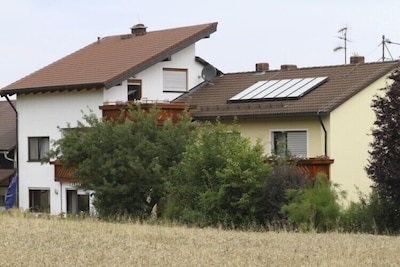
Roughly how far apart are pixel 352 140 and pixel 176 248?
2194cm

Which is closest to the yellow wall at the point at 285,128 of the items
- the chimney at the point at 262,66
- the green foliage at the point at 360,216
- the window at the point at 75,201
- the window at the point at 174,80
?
the window at the point at 174,80

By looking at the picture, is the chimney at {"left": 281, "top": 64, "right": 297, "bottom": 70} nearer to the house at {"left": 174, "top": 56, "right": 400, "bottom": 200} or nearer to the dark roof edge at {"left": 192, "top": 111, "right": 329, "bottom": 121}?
the house at {"left": 174, "top": 56, "right": 400, "bottom": 200}

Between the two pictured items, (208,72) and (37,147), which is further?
(37,147)

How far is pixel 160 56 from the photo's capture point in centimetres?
4569

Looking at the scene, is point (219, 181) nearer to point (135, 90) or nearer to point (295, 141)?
point (295, 141)

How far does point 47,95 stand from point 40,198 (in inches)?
212

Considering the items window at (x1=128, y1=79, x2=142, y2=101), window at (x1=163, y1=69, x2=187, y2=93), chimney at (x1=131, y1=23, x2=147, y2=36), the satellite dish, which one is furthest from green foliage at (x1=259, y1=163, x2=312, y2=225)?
chimney at (x1=131, y1=23, x2=147, y2=36)

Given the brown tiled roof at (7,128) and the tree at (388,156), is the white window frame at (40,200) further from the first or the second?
the tree at (388,156)

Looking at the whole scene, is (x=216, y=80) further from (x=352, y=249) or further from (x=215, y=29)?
(x=352, y=249)

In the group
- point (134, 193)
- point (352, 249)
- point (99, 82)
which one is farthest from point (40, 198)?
point (352, 249)

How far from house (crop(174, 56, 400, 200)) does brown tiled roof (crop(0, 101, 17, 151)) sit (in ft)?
42.6

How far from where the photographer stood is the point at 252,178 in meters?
31.3

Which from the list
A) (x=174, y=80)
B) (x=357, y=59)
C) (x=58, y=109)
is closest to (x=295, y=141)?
(x=357, y=59)

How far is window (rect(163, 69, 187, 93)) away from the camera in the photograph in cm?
4675
